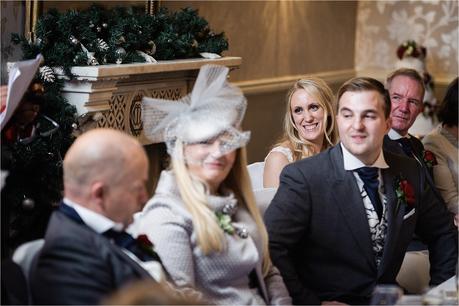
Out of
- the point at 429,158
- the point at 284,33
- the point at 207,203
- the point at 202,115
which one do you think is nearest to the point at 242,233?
the point at 207,203

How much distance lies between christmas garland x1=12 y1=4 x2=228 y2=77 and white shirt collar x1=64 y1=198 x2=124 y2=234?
77.3 inches

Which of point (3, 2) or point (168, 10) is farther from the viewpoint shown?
point (168, 10)

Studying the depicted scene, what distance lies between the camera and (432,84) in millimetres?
7668

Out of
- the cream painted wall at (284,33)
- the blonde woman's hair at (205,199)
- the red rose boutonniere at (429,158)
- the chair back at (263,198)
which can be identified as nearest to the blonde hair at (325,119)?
the red rose boutonniere at (429,158)

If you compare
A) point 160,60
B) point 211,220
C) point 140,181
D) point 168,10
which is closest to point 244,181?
point 211,220

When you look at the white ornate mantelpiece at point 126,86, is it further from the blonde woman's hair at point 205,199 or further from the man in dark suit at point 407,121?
the blonde woman's hair at point 205,199

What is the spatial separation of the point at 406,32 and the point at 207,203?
5.54m

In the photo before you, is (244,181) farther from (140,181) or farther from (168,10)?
(168,10)

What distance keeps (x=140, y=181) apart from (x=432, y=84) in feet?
17.9

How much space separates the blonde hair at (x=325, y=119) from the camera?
14.5 ft

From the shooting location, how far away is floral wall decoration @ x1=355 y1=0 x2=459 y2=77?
7.95 meters

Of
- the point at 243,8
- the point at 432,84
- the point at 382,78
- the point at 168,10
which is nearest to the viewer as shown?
the point at 168,10

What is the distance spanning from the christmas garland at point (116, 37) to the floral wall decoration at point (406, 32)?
3077mm

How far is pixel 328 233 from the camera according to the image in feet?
Result: 11.2
